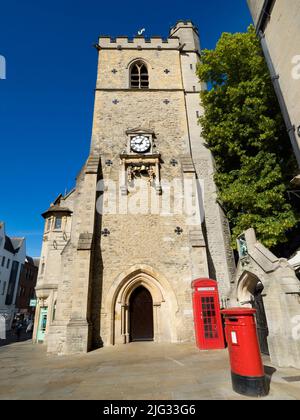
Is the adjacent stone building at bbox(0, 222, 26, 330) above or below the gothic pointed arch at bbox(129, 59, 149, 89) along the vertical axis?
below

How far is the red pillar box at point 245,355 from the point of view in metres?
4.04

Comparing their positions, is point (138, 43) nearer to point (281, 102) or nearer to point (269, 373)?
point (281, 102)

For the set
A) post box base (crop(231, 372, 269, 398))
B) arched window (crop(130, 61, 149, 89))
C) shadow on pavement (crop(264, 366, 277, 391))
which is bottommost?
shadow on pavement (crop(264, 366, 277, 391))

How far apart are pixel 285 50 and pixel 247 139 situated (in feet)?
13.9

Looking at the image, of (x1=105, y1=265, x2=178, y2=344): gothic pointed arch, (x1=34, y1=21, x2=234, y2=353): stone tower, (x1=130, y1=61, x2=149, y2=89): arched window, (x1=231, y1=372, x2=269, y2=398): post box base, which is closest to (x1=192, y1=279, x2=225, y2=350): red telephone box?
(x1=34, y1=21, x2=234, y2=353): stone tower

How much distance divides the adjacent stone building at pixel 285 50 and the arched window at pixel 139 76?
8473 mm

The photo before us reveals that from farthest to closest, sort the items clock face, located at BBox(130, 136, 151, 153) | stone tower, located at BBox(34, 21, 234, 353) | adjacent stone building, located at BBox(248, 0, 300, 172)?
clock face, located at BBox(130, 136, 151, 153)
stone tower, located at BBox(34, 21, 234, 353)
adjacent stone building, located at BBox(248, 0, 300, 172)

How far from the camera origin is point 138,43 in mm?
18484

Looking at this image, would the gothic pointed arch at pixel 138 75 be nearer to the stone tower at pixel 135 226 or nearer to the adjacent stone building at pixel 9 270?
the stone tower at pixel 135 226

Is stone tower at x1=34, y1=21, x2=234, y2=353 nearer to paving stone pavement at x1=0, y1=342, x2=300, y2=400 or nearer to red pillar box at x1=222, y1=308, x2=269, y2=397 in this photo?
paving stone pavement at x1=0, y1=342, x2=300, y2=400

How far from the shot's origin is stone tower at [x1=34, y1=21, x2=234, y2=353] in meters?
10.6

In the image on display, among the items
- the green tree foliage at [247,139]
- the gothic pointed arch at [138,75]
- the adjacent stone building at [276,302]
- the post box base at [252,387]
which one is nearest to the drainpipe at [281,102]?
the green tree foliage at [247,139]

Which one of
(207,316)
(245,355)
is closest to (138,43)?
(207,316)

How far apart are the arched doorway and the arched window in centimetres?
1424
